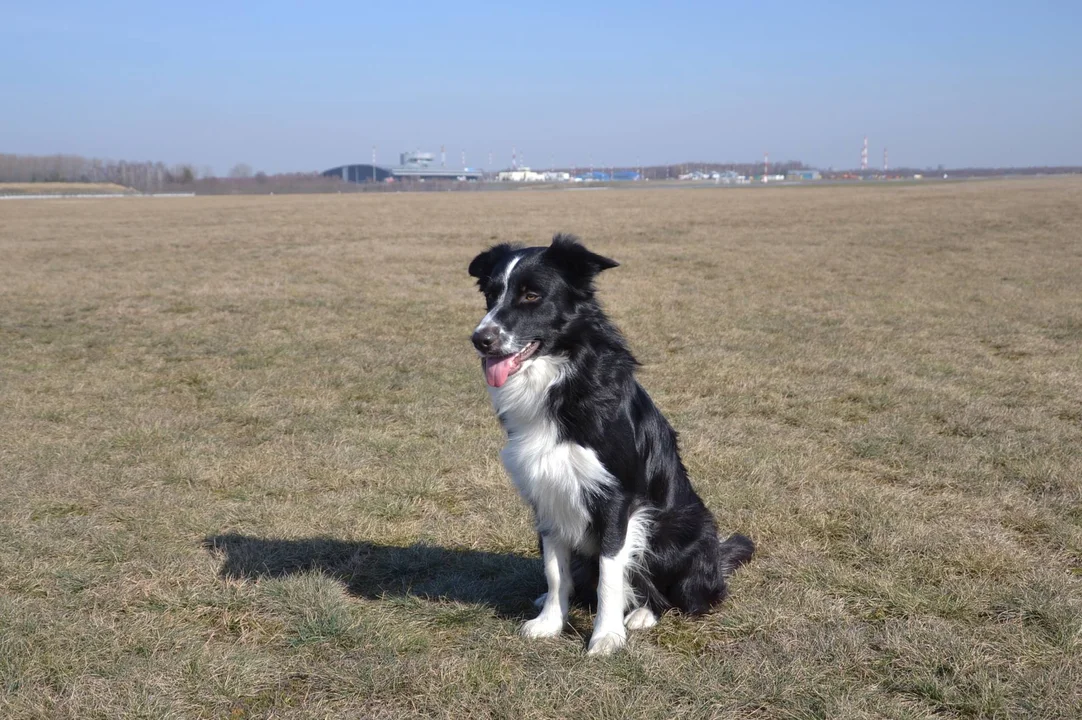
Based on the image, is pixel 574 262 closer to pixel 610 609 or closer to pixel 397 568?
pixel 610 609

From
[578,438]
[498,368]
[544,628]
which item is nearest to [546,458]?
[578,438]

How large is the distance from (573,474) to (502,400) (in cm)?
48

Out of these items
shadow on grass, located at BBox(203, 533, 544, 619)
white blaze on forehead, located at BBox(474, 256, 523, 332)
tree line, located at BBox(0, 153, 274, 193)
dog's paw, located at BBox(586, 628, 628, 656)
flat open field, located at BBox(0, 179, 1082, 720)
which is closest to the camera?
flat open field, located at BBox(0, 179, 1082, 720)

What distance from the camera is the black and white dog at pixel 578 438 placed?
13.1 feet

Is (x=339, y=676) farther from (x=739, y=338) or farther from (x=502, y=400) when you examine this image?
(x=739, y=338)

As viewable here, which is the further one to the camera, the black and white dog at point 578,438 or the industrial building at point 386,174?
the industrial building at point 386,174

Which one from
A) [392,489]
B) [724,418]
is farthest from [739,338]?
[392,489]

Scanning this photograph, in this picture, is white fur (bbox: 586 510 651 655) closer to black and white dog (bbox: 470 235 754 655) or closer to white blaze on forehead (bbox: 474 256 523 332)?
black and white dog (bbox: 470 235 754 655)

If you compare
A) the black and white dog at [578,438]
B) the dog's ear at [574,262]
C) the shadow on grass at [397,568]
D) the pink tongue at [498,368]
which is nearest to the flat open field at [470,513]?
the shadow on grass at [397,568]

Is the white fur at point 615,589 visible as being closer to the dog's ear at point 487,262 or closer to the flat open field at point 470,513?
the flat open field at point 470,513

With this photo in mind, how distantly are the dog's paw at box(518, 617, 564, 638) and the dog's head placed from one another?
1179 millimetres

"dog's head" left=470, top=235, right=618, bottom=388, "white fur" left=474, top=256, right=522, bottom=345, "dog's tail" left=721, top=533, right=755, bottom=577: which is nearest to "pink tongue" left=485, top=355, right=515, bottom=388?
"dog's head" left=470, top=235, right=618, bottom=388

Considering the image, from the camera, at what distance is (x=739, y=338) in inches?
480

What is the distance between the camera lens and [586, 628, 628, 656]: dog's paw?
4086 millimetres
